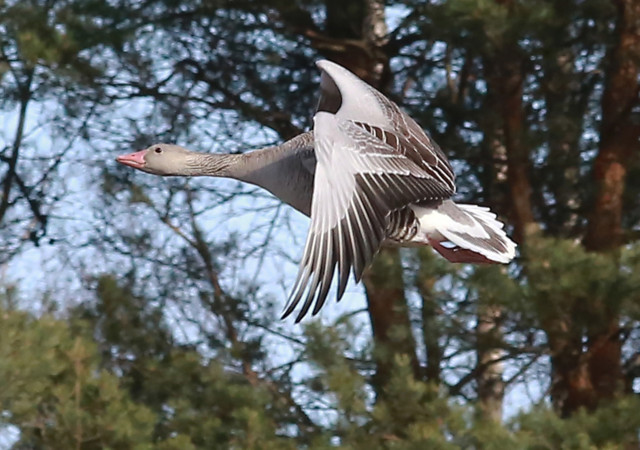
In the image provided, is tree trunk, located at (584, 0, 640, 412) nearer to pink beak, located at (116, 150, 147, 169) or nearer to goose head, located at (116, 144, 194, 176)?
goose head, located at (116, 144, 194, 176)

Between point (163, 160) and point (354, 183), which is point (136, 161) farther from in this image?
A: point (354, 183)

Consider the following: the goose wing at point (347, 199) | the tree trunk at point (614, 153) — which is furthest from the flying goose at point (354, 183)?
the tree trunk at point (614, 153)

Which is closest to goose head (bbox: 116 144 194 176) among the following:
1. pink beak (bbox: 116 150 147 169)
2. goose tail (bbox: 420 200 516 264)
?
pink beak (bbox: 116 150 147 169)

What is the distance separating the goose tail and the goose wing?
0.40 meters

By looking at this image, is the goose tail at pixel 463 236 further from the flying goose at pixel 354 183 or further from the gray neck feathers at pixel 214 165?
the gray neck feathers at pixel 214 165

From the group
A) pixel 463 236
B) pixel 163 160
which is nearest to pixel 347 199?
pixel 463 236

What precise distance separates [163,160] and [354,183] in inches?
64.5

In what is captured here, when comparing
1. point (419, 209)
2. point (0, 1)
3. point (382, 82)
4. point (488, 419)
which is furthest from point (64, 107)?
point (419, 209)

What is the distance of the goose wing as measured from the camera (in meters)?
4.92

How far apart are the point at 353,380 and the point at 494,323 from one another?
3.34ft

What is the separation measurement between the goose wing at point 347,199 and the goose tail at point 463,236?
40cm

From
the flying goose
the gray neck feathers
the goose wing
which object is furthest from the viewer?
the gray neck feathers

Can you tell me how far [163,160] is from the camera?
6.63 metres

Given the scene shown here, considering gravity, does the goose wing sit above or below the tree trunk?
below
